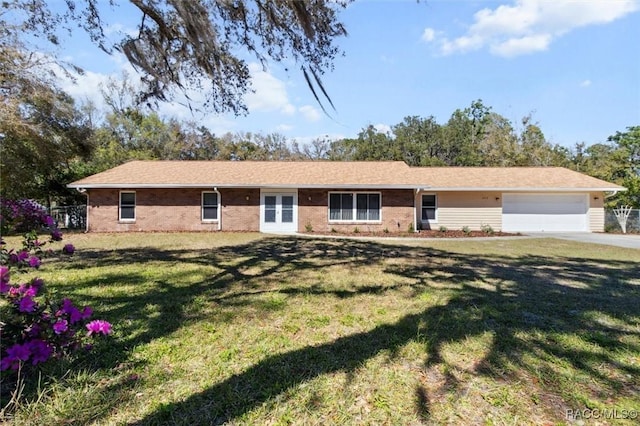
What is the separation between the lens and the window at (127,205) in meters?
16.8

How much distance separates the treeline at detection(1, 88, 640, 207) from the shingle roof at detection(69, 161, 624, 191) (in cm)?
314

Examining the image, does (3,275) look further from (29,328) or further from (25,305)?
(29,328)

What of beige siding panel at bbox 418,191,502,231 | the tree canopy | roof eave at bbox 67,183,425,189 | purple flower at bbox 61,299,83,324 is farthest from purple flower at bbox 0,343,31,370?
beige siding panel at bbox 418,191,502,231

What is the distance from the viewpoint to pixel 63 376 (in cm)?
271

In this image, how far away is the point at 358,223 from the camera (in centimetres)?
1708

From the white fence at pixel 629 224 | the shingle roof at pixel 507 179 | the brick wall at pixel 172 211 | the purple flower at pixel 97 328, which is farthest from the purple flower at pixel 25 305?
the white fence at pixel 629 224

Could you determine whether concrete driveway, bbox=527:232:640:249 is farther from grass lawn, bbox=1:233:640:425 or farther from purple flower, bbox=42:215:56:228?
purple flower, bbox=42:215:56:228

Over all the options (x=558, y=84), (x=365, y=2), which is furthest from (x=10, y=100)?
(x=558, y=84)

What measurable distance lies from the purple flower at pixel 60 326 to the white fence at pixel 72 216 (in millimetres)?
21101

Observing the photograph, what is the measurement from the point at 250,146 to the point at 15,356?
121ft

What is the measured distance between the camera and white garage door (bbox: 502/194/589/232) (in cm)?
1816

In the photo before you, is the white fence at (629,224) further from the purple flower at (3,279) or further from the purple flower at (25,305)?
the purple flower at (3,279)

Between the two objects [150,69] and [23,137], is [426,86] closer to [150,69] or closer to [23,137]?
[150,69]

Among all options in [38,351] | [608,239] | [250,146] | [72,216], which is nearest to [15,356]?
[38,351]
